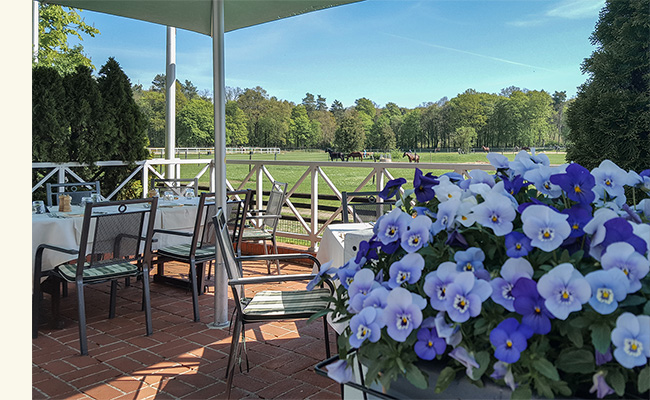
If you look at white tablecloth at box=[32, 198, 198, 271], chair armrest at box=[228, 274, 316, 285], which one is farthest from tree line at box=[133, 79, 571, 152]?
chair armrest at box=[228, 274, 316, 285]

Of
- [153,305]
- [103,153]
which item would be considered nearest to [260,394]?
[153,305]

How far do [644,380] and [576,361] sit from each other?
66 millimetres

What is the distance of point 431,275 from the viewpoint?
651 mm

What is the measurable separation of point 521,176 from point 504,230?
0.57ft

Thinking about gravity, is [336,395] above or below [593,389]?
below

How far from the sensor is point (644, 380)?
0.54 meters

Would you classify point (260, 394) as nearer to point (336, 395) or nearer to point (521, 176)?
point (336, 395)

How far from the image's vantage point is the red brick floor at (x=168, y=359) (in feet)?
7.73

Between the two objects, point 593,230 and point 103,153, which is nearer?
point 593,230

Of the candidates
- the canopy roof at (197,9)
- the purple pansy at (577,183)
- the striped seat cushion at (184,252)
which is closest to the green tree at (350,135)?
the canopy roof at (197,9)

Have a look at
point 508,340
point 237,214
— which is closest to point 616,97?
point 237,214

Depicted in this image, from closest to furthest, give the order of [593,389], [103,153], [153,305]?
1. [593,389]
2. [153,305]
3. [103,153]

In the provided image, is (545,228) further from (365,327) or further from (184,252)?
(184,252)
